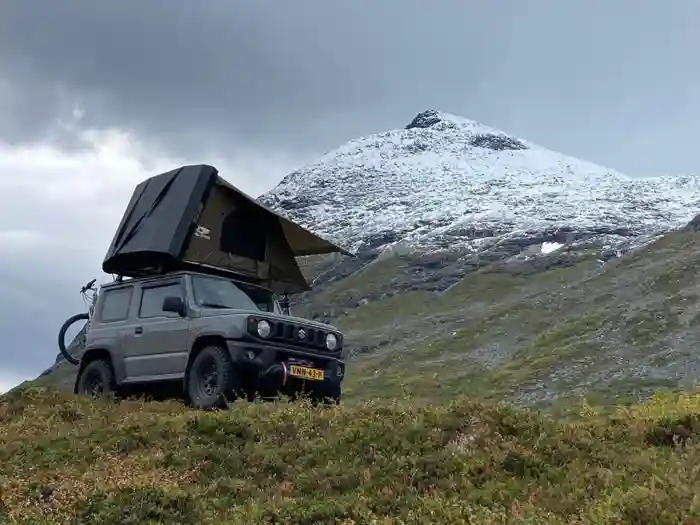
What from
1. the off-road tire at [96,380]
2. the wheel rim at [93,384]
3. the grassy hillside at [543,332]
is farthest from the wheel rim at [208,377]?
the grassy hillside at [543,332]

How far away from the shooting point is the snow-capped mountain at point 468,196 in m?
119

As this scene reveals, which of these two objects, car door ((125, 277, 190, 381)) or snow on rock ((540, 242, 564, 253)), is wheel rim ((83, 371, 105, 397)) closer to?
car door ((125, 277, 190, 381))

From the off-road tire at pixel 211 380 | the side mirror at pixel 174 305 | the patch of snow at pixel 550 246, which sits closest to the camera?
the off-road tire at pixel 211 380

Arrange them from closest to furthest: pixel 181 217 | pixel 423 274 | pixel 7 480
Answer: pixel 7 480 → pixel 181 217 → pixel 423 274

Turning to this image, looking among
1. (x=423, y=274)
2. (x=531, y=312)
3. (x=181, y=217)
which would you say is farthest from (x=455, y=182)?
(x=181, y=217)

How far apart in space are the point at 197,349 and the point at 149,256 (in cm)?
234

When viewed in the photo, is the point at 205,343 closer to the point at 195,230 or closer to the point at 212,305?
the point at 212,305

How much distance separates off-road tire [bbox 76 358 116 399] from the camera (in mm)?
14086

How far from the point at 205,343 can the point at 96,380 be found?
9.71 feet

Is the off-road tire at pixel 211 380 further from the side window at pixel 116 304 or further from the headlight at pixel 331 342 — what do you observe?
the side window at pixel 116 304

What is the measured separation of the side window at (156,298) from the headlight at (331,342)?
93.3 inches

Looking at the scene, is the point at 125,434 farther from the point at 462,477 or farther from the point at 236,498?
the point at 462,477

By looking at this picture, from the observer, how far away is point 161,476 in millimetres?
8195

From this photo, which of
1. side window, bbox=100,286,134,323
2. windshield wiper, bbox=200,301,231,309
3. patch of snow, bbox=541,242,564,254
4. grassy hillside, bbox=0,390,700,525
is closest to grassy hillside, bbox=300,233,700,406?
patch of snow, bbox=541,242,564,254
